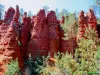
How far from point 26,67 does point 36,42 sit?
6901mm

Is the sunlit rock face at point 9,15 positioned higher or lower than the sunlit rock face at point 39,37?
higher

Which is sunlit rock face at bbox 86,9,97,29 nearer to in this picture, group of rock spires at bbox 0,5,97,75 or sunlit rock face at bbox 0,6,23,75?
group of rock spires at bbox 0,5,97,75

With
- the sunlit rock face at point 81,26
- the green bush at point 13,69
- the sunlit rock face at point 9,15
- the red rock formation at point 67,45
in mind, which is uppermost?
the sunlit rock face at point 9,15

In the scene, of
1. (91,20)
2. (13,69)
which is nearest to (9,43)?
(13,69)

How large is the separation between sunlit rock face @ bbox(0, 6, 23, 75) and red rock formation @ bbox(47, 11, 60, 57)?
6261 mm

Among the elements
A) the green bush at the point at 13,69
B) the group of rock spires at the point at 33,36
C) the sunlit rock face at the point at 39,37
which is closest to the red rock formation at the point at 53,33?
the group of rock spires at the point at 33,36

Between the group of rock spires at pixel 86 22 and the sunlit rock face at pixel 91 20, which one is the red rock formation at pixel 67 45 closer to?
the group of rock spires at pixel 86 22

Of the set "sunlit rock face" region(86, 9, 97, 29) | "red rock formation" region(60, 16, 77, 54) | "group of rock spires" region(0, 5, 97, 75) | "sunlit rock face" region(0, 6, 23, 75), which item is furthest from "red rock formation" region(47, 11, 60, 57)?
"sunlit rock face" region(86, 9, 97, 29)

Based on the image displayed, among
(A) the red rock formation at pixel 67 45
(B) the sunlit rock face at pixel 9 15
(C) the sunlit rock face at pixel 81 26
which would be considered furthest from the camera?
(C) the sunlit rock face at pixel 81 26

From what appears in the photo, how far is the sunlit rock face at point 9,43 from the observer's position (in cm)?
4750

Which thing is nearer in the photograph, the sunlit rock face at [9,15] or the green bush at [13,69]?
the green bush at [13,69]

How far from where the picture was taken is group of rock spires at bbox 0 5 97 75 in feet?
164

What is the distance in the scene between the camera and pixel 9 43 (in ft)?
163

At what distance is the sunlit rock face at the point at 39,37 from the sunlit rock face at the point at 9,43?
302 centimetres
